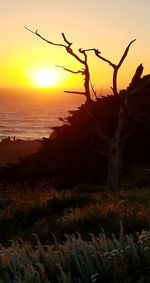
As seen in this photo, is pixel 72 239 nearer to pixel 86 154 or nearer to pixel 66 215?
pixel 66 215

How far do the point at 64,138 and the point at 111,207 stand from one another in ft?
75.6

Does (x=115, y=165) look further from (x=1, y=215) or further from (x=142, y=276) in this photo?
(x=142, y=276)

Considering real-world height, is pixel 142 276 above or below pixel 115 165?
below

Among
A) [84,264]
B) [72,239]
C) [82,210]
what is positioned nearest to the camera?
[84,264]

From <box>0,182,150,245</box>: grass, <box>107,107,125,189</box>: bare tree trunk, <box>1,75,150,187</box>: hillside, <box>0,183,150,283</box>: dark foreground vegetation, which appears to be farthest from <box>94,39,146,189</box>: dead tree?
<box>1,75,150,187</box>: hillside

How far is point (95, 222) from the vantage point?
10.7 m

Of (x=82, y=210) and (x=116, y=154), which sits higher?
(x=116, y=154)

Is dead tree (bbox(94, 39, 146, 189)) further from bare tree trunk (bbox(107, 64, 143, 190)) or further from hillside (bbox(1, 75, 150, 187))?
hillside (bbox(1, 75, 150, 187))

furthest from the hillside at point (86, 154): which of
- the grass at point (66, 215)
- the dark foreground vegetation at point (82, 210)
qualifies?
the grass at point (66, 215)

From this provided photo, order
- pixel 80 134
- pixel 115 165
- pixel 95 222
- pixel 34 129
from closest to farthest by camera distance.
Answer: pixel 95 222, pixel 115 165, pixel 80 134, pixel 34 129

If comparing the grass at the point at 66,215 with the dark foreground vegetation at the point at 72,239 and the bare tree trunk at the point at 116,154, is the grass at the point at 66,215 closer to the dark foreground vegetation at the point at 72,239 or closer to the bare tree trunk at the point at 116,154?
the dark foreground vegetation at the point at 72,239

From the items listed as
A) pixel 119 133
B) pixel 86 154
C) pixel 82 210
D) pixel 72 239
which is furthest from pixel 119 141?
pixel 72 239

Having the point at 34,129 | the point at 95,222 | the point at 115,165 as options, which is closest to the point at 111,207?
the point at 95,222

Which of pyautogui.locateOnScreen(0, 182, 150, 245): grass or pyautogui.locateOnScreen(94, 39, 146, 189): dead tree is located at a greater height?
pyautogui.locateOnScreen(94, 39, 146, 189): dead tree
